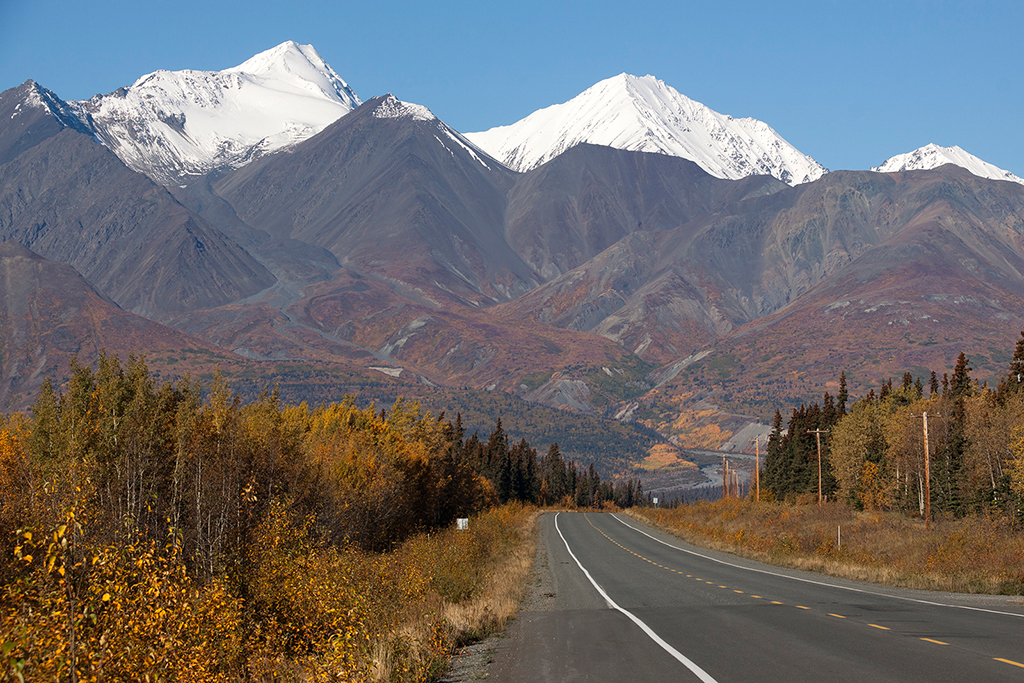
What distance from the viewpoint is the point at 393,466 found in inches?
1875

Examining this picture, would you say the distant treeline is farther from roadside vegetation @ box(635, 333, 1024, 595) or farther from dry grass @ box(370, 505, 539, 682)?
dry grass @ box(370, 505, 539, 682)

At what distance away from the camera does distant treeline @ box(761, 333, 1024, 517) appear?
55.1m

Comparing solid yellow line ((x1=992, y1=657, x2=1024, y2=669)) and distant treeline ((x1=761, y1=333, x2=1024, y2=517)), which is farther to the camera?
distant treeline ((x1=761, y1=333, x2=1024, y2=517))

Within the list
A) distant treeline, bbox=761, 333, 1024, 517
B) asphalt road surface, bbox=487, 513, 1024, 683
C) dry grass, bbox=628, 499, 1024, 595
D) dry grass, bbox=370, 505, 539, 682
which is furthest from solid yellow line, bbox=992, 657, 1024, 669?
distant treeline, bbox=761, 333, 1024, 517

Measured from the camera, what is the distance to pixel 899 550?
3447cm

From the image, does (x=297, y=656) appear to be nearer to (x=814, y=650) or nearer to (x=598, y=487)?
(x=814, y=650)

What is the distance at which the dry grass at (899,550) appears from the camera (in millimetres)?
24703

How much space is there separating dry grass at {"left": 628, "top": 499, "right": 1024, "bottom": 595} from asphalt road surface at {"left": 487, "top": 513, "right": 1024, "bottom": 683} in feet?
5.22

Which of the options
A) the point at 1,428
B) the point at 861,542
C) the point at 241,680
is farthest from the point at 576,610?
the point at 1,428

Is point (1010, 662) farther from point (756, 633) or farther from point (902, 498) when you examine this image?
point (902, 498)

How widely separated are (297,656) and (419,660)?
237 cm

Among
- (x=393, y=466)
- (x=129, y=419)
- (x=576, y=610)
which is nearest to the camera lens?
(x=576, y=610)

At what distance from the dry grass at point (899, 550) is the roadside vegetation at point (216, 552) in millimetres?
11047

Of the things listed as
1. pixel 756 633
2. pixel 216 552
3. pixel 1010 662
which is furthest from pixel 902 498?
pixel 1010 662
